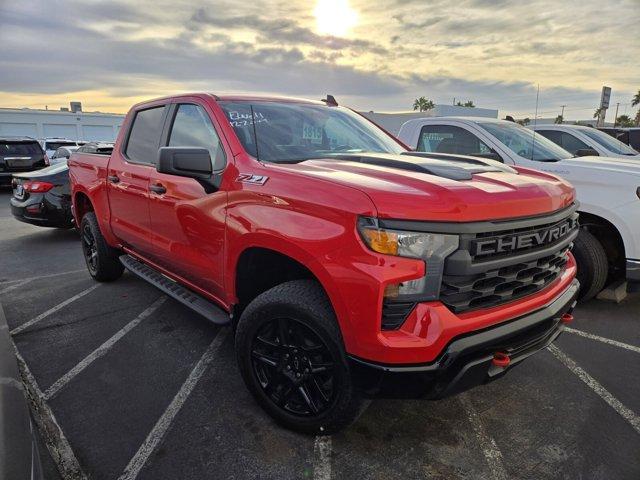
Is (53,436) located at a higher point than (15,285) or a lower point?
A: higher

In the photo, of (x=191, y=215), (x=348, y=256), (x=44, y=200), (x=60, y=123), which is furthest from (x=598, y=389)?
(x=60, y=123)

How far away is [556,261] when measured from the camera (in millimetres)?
2666

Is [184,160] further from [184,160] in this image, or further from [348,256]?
[348,256]

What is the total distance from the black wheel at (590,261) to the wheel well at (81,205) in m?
5.30

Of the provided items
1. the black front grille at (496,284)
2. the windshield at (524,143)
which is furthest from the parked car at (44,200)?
the black front grille at (496,284)

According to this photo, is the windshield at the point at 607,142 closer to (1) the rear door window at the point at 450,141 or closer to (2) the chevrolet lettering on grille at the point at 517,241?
(1) the rear door window at the point at 450,141

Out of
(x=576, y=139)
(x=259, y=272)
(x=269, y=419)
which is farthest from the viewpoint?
(x=576, y=139)

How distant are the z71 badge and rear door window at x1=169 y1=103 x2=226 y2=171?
9.6 inches

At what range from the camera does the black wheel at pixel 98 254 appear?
16.5ft

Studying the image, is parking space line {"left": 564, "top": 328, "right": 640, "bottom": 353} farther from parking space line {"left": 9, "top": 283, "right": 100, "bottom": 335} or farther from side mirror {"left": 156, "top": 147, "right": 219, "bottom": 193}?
parking space line {"left": 9, "top": 283, "right": 100, "bottom": 335}

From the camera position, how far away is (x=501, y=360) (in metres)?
2.16

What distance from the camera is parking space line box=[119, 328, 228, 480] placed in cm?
236

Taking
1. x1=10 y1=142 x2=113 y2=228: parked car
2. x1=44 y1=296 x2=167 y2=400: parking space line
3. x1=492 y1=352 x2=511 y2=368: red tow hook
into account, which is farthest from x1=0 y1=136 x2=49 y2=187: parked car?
x1=492 y1=352 x2=511 y2=368: red tow hook

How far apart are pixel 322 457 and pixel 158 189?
2.27 metres
